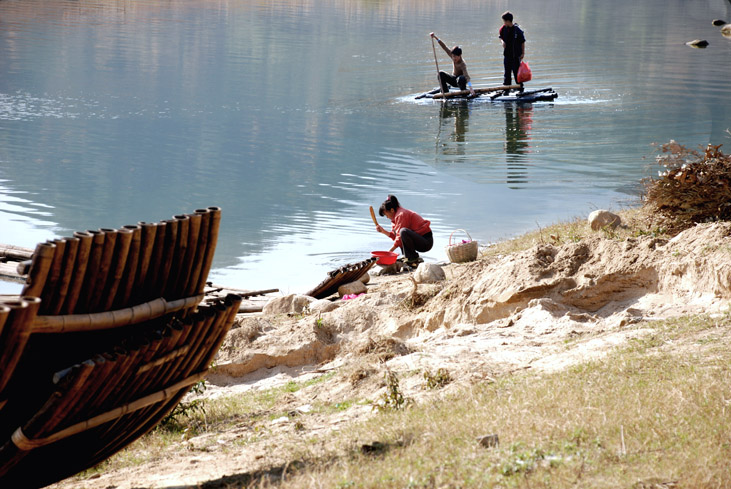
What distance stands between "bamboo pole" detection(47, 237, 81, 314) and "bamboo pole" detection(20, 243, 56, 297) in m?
0.09

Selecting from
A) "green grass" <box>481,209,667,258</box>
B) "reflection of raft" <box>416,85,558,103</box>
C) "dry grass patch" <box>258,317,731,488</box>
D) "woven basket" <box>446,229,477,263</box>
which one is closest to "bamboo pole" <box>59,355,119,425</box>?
"dry grass patch" <box>258,317,731,488</box>

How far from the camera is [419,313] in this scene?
855cm

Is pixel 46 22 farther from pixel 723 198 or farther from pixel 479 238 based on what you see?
pixel 723 198

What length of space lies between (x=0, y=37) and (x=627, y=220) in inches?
1598

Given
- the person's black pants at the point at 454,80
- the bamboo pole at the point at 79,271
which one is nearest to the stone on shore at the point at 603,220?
the bamboo pole at the point at 79,271

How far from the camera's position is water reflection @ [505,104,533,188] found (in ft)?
61.9

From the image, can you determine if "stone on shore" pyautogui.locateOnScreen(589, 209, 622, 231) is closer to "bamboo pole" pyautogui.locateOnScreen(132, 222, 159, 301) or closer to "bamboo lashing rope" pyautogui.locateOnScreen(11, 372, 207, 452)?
"bamboo lashing rope" pyautogui.locateOnScreen(11, 372, 207, 452)

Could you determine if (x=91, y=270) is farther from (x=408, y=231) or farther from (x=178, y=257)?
(x=408, y=231)

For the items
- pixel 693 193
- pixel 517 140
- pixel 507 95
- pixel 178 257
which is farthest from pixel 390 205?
pixel 507 95

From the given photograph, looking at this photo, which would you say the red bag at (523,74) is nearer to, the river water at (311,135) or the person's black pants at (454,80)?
the river water at (311,135)

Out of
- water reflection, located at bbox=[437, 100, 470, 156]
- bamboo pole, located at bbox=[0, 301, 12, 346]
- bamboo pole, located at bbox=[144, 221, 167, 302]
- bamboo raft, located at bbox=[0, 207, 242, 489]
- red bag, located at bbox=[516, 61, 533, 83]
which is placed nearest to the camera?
bamboo pole, located at bbox=[0, 301, 12, 346]

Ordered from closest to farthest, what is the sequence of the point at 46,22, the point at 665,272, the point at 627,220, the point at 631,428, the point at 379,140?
the point at 631,428 → the point at 665,272 → the point at 627,220 → the point at 379,140 → the point at 46,22

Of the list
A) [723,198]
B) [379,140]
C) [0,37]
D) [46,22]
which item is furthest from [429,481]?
[46,22]

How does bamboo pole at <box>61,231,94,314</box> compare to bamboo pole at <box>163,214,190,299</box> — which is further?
bamboo pole at <box>163,214,190,299</box>
